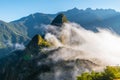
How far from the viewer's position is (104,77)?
12912cm

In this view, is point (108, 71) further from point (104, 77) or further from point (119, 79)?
point (119, 79)

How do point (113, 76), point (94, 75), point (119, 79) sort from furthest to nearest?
point (94, 75)
point (113, 76)
point (119, 79)

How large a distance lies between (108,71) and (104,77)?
107 inches

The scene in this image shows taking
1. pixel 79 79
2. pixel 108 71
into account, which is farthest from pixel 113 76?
pixel 79 79

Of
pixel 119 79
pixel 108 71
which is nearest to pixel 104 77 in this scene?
pixel 108 71

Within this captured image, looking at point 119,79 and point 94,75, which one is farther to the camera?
point 94,75

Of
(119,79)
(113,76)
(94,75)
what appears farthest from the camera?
(94,75)

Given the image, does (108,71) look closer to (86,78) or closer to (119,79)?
(86,78)

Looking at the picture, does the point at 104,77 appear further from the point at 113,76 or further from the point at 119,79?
the point at 119,79

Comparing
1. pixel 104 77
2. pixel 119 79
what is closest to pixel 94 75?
pixel 104 77

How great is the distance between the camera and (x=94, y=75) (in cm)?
13438

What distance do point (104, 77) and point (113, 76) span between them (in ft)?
16.3

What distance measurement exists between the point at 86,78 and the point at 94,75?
691 cm

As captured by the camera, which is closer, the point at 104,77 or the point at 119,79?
the point at 119,79
